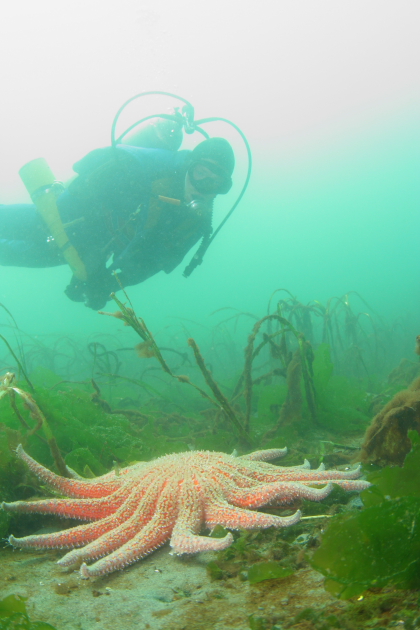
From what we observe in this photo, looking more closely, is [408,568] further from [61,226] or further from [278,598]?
[61,226]

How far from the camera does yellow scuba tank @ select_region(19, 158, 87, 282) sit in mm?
5645

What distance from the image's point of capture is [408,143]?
79688 mm

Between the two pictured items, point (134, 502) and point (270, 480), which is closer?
point (134, 502)

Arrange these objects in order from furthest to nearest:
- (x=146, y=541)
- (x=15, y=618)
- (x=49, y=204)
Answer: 1. (x=49, y=204)
2. (x=146, y=541)
3. (x=15, y=618)

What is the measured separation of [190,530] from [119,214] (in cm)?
563

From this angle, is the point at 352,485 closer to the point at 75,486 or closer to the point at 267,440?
the point at 75,486

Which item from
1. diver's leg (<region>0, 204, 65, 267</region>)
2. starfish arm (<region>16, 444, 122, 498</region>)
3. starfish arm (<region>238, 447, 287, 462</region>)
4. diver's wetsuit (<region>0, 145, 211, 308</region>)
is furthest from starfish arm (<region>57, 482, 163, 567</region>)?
diver's leg (<region>0, 204, 65, 267</region>)

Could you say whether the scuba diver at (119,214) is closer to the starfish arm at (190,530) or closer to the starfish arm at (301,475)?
the starfish arm at (301,475)

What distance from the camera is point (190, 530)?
152 centimetres

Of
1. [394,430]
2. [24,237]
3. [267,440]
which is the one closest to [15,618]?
[394,430]

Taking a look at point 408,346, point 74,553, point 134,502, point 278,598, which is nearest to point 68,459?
point 134,502

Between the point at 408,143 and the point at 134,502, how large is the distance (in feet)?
336

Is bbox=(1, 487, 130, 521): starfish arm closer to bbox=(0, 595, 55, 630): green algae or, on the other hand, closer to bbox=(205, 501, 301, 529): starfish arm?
bbox=(205, 501, 301, 529): starfish arm

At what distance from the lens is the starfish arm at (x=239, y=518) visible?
143cm
